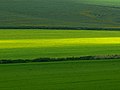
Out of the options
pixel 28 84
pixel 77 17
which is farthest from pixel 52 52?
pixel 77 17

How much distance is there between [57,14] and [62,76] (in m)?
45.5

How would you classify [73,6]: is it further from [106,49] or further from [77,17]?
[106,49]

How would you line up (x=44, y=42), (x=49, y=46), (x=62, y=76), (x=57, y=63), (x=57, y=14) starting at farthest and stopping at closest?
1. (x=57, y=14)
2. (x=44, y=42)
3. (x=49, y=46)
4. (x=57, y=63)
5. (x=62, y=76)

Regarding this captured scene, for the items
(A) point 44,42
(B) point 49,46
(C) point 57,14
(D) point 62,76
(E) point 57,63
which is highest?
(D) point 62,76

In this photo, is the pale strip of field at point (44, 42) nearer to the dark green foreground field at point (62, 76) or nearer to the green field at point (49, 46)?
the green field at point (49, 46)

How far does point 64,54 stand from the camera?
25.0 m

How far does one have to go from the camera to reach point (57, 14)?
63188 mm

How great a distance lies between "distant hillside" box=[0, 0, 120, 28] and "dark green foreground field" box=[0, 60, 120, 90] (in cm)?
3090

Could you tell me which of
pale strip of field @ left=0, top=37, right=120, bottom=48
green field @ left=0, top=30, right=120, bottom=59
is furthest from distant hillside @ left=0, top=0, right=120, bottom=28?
pale strip of field @ left=0, top=37, right=120, bottom=48

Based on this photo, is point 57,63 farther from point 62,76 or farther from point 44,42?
point 44,42

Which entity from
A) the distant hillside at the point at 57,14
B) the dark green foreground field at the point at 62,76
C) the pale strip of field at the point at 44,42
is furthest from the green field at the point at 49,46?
the distant hillside at the point at 57,14

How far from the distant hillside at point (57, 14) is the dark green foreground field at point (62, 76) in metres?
30.9

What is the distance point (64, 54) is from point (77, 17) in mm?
36925

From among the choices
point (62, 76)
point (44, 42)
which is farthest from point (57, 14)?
point (62, 76)
